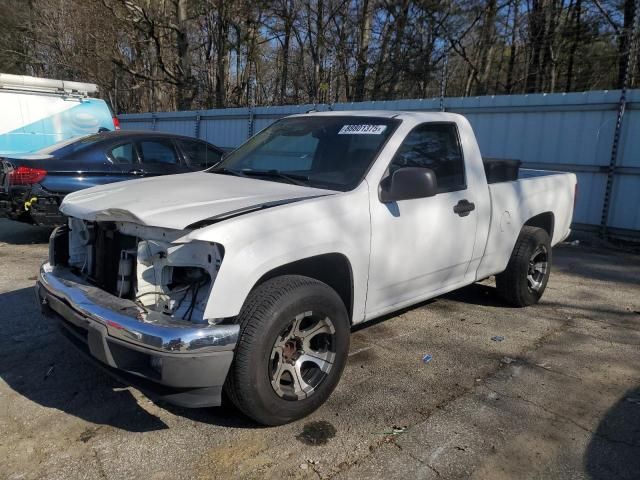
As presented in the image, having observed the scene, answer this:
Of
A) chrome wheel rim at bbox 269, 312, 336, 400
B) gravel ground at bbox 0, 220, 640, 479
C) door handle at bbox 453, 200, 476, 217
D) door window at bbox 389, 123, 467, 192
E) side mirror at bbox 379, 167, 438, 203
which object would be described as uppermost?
door window at bbox 389, 123, 467, 192

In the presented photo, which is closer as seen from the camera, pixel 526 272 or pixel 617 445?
pixel 617 445

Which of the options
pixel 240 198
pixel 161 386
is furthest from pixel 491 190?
pixel 161 386

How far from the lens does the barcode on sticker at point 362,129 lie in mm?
3723

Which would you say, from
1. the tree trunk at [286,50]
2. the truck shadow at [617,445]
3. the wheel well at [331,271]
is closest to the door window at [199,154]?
the wheel well at [331,271]

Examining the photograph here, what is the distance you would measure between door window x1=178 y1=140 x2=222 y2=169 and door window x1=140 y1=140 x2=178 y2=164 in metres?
0.19

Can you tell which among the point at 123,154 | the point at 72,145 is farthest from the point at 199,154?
the point at 72,145

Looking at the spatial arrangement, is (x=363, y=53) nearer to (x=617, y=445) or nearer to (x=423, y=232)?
(x=423, y=232)

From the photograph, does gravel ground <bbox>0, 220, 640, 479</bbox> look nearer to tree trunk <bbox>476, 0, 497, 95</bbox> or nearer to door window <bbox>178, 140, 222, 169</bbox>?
door window <bbox>178, 140, 222, 169</bbox>

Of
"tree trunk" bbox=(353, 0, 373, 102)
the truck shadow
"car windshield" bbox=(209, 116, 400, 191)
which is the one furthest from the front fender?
"tree trunk" bbox=(353, 0, 373, 102)

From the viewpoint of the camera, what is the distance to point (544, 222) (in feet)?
17.8

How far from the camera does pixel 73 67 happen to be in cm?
2216

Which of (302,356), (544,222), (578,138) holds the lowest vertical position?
(302,356)

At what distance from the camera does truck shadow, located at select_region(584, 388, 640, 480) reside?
8.68 ft

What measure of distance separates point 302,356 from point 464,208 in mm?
1827
